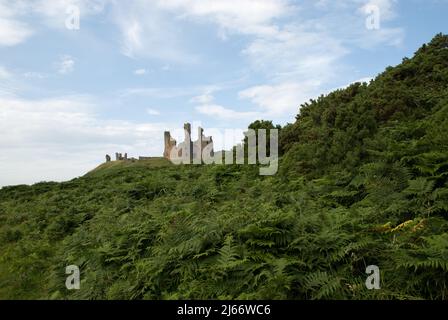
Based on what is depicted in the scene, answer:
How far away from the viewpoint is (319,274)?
5.77 meters

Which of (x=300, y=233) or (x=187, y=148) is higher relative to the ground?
(x=187, y=148)

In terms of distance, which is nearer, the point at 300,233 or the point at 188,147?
the point at 300,233

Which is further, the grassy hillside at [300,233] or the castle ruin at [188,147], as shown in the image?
the castle ruin at [188,147]

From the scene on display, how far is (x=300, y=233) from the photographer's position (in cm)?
684

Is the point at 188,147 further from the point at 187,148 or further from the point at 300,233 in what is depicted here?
the point at 300,233

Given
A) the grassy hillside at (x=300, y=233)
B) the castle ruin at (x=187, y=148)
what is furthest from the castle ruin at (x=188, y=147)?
the grassy hillside at (x=300, y=233)

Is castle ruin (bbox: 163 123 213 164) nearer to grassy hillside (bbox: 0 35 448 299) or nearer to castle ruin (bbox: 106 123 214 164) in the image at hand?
castle ruin (bbox: 106 123 214 164)

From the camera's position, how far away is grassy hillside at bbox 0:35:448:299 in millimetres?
5781

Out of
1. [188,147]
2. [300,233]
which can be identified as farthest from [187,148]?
[300,233]

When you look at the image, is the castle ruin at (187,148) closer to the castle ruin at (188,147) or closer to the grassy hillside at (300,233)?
the castle ruin at (188,147)

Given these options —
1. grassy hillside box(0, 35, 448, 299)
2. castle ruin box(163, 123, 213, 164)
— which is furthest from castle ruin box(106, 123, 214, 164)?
A: grassy hillside box(0, 35, 448, 299)

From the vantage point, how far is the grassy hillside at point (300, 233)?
578cm
